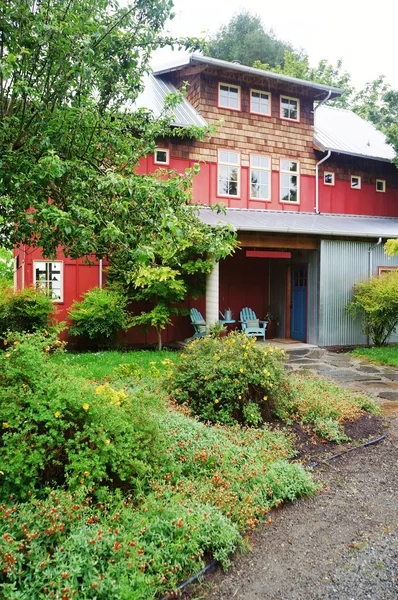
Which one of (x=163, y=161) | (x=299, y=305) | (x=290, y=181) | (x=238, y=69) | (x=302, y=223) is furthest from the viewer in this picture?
(x=290, y=181)

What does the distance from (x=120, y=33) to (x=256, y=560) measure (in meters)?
4.57

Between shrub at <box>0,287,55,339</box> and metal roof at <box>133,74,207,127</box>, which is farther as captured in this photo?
metal roof at <box>133,74,207,127</box>

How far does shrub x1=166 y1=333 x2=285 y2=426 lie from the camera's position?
5023 millimetres

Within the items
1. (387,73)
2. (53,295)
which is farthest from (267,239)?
(387,73)

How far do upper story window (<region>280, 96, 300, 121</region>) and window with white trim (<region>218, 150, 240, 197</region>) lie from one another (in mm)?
2344

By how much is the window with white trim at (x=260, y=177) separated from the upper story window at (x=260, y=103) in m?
1.40

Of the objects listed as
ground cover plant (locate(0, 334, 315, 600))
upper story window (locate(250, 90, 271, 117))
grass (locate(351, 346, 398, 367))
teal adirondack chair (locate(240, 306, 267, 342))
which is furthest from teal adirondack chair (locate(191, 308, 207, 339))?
ground cover plant (locate(0, 334, 315, 600))

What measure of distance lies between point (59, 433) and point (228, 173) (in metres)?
11.9

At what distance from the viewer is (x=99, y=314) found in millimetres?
10516

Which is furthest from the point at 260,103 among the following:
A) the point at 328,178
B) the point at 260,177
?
the point at 328,178

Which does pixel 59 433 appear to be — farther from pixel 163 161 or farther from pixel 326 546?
pixel 163 161

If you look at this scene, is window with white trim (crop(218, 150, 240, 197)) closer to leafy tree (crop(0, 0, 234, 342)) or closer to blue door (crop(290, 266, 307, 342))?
blue door (crop(290, 266, 307, 342))

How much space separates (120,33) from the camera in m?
4.30

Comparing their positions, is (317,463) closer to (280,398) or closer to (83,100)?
(280,398)
